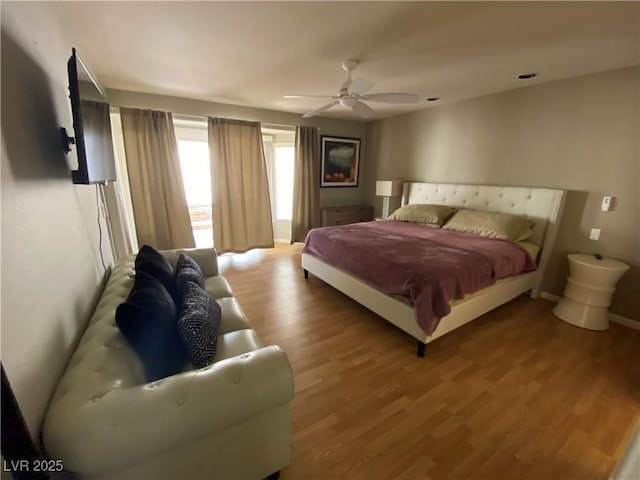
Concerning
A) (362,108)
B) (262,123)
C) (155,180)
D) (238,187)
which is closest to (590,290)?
(362,108)

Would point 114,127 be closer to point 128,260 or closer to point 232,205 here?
point 232,205

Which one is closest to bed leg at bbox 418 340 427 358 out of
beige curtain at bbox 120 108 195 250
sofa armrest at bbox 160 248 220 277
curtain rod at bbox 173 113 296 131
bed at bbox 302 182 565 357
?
bed at bbox 302 182 565 357

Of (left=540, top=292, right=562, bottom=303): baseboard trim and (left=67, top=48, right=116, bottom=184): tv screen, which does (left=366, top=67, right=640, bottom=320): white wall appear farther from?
(left=67, top=48, right=116, bottom=184): tv screen

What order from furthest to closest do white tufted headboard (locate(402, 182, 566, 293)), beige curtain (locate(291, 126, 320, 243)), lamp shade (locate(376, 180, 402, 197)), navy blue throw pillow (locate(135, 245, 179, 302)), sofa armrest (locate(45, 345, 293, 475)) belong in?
beige curtain (locate(291, 126, 320, 243)), lamp shade (locate(376, 180, 402, 197)), white tufted headboard (locate(402, 182, 566, 293)), navy blue throw pillow (locate(135, 245, 179, 302)), sofa armrest (locate(45, 345, 293, 475))

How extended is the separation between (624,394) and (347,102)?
A: 9.71 ft

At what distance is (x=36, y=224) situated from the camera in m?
0.94

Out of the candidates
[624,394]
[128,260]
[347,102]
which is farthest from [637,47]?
[128,260]

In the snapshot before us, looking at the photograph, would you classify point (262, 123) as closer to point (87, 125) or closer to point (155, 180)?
point (155, 180)

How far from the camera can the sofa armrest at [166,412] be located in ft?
2.36

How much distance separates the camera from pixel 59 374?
0.93 m

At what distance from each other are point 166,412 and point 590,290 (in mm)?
3324

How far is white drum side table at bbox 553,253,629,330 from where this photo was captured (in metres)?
2.26

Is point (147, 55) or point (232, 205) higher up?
point (147, 55)

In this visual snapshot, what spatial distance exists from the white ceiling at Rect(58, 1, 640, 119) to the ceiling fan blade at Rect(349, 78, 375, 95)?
233 millimetres
